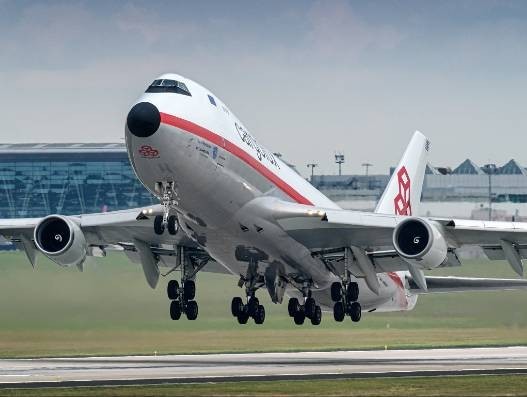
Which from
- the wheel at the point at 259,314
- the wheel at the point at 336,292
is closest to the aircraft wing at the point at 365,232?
the wheel at the point at 336,292

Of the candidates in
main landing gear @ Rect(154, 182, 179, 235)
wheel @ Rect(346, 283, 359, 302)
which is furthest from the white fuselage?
wheel @ Rect(346, 283, 359, 302)

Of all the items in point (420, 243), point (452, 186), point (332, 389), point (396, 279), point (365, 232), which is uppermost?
point (452, 186)

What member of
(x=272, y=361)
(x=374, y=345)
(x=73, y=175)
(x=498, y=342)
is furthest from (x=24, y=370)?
(x=73, y=175)

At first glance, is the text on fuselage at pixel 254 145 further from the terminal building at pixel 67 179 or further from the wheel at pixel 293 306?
the terminal building at pixel 67 179

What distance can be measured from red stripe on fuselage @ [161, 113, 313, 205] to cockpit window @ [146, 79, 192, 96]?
3.99ft

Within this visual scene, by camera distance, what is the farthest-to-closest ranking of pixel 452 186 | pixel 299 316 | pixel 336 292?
pixel 452 186 < pixel 299 316 < pixel 336 292

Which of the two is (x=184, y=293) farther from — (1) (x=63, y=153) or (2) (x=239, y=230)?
(1) (x=63, y=153)

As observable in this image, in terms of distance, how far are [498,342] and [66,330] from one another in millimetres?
29342

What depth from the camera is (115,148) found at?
168 metres

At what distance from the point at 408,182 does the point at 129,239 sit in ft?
57.1

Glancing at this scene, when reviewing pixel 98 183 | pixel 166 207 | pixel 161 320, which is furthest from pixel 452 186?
pixel 166 207

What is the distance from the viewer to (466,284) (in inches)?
2361

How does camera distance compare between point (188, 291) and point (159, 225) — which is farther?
point (188, 291)

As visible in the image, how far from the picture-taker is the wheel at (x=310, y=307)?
54.0m
